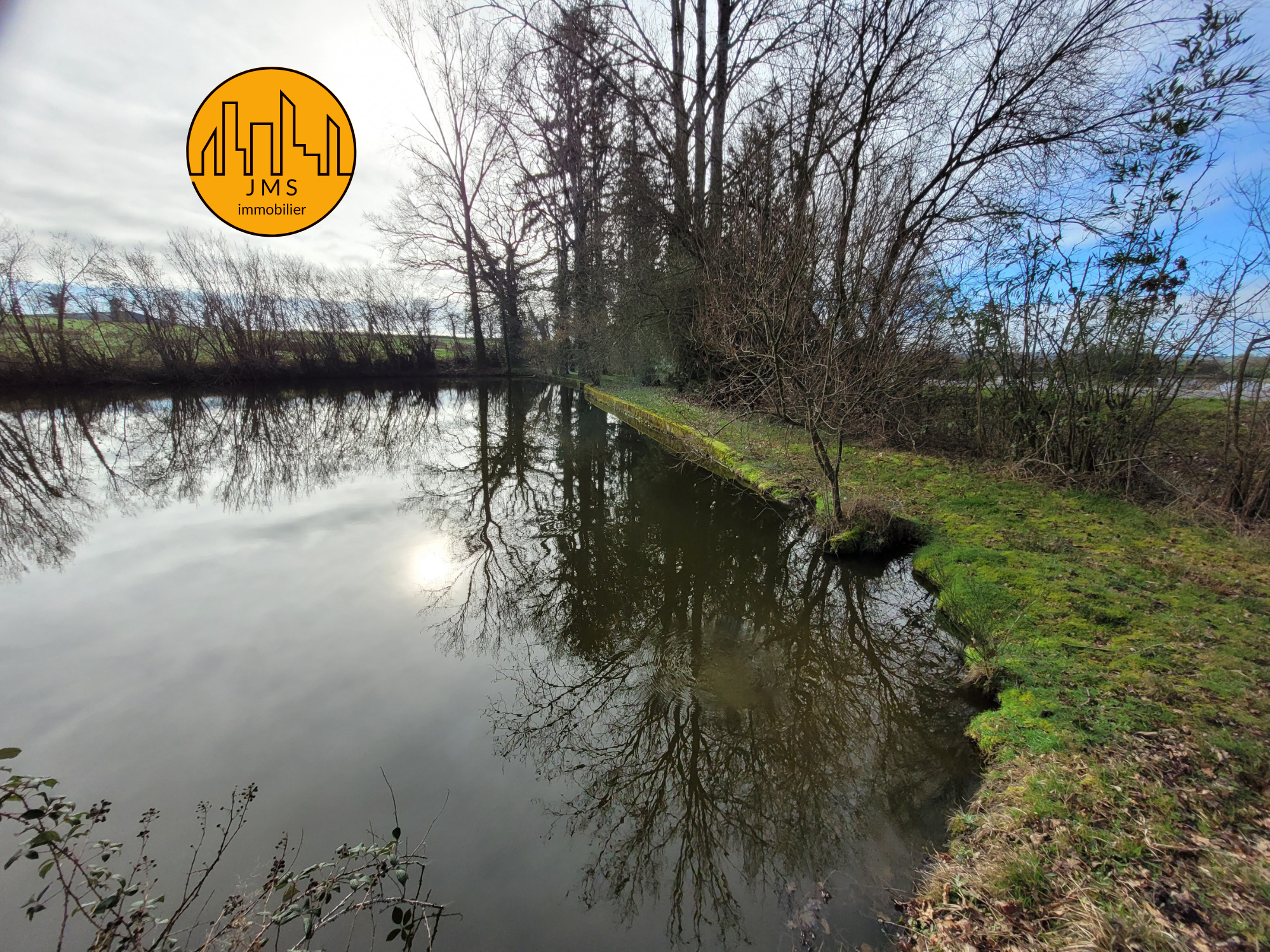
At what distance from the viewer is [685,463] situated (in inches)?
372

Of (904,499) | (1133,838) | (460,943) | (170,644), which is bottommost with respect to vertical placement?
(460,943)

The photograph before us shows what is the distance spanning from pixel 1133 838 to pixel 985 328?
7.33 meters

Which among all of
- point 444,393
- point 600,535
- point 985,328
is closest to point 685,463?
point 600,535

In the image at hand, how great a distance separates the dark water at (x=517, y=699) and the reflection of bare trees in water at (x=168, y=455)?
136 mm

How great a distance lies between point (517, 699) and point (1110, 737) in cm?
342

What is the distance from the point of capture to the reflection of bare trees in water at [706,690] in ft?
8.16

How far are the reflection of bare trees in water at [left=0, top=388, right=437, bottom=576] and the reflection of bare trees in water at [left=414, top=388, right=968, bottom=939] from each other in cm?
430

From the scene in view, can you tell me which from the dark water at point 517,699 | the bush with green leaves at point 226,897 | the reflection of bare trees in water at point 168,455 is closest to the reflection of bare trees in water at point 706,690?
the dark water at point 517,699

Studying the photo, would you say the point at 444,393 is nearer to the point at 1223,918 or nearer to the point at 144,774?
the point at 144,774

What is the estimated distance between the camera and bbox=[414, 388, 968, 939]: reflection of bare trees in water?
249 centimetres

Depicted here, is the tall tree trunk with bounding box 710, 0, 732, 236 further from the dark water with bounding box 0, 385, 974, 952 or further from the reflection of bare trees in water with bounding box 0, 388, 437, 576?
the reflection of bare trees in water with bounding box 0, 388, 437, 576

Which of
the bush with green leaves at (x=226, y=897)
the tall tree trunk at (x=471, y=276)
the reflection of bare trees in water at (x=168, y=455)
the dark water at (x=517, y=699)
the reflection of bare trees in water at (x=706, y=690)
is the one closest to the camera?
the bush with green leaves at (x=226, y=897)

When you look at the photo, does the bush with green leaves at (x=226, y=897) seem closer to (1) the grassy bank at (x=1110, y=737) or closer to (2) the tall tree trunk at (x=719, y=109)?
(1) the grassy bank at (x=1110, y=737)

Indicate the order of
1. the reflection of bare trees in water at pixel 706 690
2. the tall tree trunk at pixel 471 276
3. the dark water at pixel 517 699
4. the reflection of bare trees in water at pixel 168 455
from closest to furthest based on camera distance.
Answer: the dark water at pixel 517 699
the reflection of bare trees in water at pixel 706 690
the reflection of bare trees in water at pixel 168 455
the tall tree trunk at pixel 471 276
